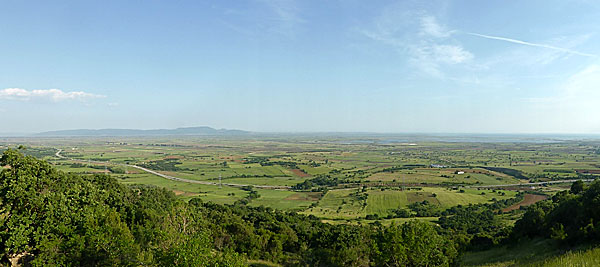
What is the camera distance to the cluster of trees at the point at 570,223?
24.2m

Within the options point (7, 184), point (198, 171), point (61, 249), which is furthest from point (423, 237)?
point (198, 171)

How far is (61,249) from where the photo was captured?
58.7ft

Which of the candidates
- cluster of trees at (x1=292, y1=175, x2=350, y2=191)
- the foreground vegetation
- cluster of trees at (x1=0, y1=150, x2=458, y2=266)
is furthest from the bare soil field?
cluster of trees at (x1=0, y1=150, x2=458, y2=266)

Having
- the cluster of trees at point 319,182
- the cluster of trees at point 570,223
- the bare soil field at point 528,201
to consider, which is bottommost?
the cluster of trees at point 319,182

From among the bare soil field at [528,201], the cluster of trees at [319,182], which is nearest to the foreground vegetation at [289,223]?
the bare soil field at [528,201]

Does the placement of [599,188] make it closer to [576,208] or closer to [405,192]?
[576,208]

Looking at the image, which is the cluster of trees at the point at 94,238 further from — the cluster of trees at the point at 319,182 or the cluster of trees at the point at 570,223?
the cluster of trees at the point at 319,182

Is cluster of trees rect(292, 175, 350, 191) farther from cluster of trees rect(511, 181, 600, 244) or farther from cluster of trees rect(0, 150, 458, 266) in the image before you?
cluster of trees rect(0, 150, 458, 266)

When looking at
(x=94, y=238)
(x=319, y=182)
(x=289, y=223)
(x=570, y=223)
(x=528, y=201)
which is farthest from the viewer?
(x=319, y=182)

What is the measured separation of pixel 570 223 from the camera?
94.4 feet

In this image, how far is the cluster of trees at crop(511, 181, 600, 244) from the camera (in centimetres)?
2423

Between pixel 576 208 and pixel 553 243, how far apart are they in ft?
20.6

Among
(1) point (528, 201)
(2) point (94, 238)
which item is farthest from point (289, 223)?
(1) point (528, 201)

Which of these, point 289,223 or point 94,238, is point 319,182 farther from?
point 94,238
